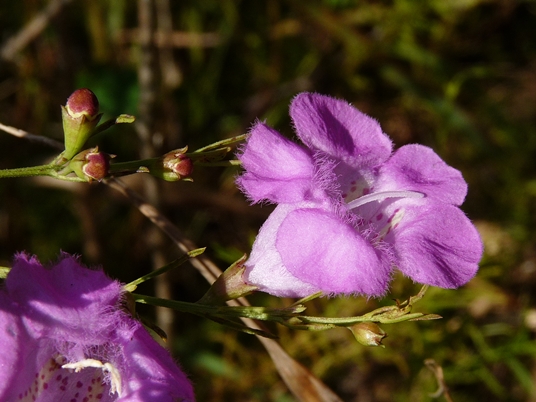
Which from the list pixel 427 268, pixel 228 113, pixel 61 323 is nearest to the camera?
pixel 61 323

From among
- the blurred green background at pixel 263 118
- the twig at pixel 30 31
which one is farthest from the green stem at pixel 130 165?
the twig at pixel 30 31

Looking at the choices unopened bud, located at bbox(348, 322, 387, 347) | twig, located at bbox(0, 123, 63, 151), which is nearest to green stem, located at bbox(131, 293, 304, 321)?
unopened bud, located at bbox(348, 322, 387, 347)

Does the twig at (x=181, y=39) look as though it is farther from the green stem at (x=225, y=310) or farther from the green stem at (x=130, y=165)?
the green stem at (x=225, y=310)

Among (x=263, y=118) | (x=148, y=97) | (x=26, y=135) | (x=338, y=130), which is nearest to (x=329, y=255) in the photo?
(x=338, y=130)

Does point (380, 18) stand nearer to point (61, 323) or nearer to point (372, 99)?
point (372, 99)

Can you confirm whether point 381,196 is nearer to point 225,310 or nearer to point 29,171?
point 225,310

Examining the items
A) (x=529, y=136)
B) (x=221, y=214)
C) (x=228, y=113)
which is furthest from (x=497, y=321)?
(x=228, y=113)
